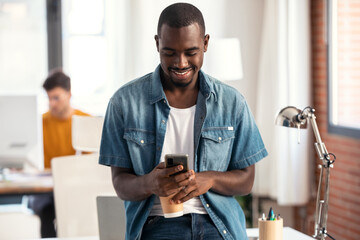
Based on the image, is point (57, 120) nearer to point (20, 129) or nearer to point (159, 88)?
point (20, 129)

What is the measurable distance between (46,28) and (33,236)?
2.31 metres

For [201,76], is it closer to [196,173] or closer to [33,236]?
[196,173]

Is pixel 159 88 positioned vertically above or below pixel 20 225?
above

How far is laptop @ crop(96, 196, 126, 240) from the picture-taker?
2217 millimetres

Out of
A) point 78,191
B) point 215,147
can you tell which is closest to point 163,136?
point 215,147

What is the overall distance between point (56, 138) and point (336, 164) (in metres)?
2.04

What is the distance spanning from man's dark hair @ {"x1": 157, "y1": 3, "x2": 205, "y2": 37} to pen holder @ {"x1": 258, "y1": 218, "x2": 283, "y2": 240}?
2.10 feet

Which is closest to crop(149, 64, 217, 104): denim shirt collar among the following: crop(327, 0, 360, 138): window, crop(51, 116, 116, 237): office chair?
crop(51, 116, 116, 237): office chair

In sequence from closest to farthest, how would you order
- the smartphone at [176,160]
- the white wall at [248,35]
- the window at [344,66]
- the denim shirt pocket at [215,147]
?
the smartphone at [176,160] → the denim shirt pocket at [215,147] → the window at [344,66] → the white wall at [248,35]

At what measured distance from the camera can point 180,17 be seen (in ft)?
6.05

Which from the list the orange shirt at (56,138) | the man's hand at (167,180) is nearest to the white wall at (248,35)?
the orange shirt at (56,138)

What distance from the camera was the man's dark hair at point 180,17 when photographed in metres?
1.84

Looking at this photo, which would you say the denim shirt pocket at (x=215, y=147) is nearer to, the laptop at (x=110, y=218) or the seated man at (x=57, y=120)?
the laptop at (x=110, y=218)

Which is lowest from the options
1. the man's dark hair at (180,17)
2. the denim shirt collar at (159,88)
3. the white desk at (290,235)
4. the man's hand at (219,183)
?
the white desk at (290,235)
